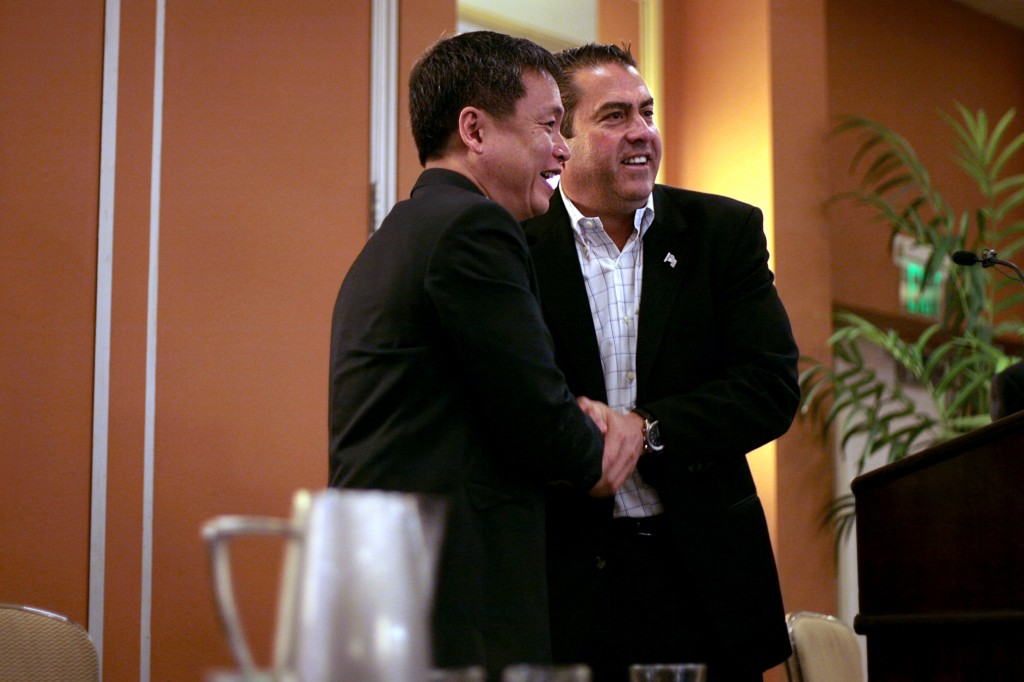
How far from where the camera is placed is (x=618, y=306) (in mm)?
2238

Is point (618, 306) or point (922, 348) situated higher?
point (922, 348)

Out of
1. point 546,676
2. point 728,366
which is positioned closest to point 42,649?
point 728,366

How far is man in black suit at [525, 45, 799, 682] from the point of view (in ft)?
6.72

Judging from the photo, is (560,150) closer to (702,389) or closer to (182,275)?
(702,389)

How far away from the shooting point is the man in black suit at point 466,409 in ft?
5.16

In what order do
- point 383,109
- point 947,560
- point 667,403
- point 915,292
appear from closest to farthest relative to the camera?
1. point 947,560
2. point 667,403
3. point 383,109
4. point 915,292

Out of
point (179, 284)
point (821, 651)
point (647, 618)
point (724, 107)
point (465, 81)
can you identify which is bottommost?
point (821, 651)

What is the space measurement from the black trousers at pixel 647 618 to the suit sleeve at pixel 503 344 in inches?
18.0

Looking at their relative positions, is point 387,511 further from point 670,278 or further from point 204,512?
point 204,512

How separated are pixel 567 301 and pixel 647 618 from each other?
55cm

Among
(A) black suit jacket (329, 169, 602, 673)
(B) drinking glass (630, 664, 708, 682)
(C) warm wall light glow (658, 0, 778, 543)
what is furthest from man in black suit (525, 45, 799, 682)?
(C) warm wall light glow (658, 0, 778, 543)

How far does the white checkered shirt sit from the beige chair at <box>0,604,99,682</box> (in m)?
1.00

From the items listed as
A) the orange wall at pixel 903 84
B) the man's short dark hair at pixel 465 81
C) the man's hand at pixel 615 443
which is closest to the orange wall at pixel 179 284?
the man's short dark hair at pixel 465 81

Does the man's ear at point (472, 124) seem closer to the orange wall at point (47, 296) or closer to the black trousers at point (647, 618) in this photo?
the black trousers at point (647, 618)
